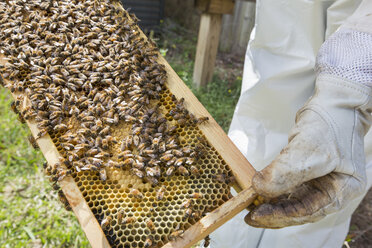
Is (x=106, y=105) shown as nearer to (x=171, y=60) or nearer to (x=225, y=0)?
(x=225, y=0)

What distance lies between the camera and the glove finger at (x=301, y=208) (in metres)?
2.09

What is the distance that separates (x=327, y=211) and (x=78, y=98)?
2.24 m

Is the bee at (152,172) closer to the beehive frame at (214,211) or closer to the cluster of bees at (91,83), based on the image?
the cluster of bees at (91,83)

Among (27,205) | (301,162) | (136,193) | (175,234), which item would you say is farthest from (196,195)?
(27,205)

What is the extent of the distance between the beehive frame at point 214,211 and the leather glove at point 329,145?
0.64ft

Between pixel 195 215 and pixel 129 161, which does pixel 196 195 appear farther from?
pixel 129 161

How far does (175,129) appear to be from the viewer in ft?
8.50

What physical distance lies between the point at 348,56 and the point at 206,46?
5.10 meters

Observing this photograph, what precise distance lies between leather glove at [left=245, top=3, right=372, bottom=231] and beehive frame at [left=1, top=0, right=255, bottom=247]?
20 centimetres

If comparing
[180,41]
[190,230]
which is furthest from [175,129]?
[180,41]

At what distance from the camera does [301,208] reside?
2098 mm

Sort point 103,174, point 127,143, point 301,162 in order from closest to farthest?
point 301,162
point 103,174
point 127,143

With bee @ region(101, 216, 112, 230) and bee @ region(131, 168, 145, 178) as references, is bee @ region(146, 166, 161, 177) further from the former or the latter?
bee @ region(101, 216, 112, 230)

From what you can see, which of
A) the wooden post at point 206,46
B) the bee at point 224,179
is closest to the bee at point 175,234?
the bee at point 224,179
